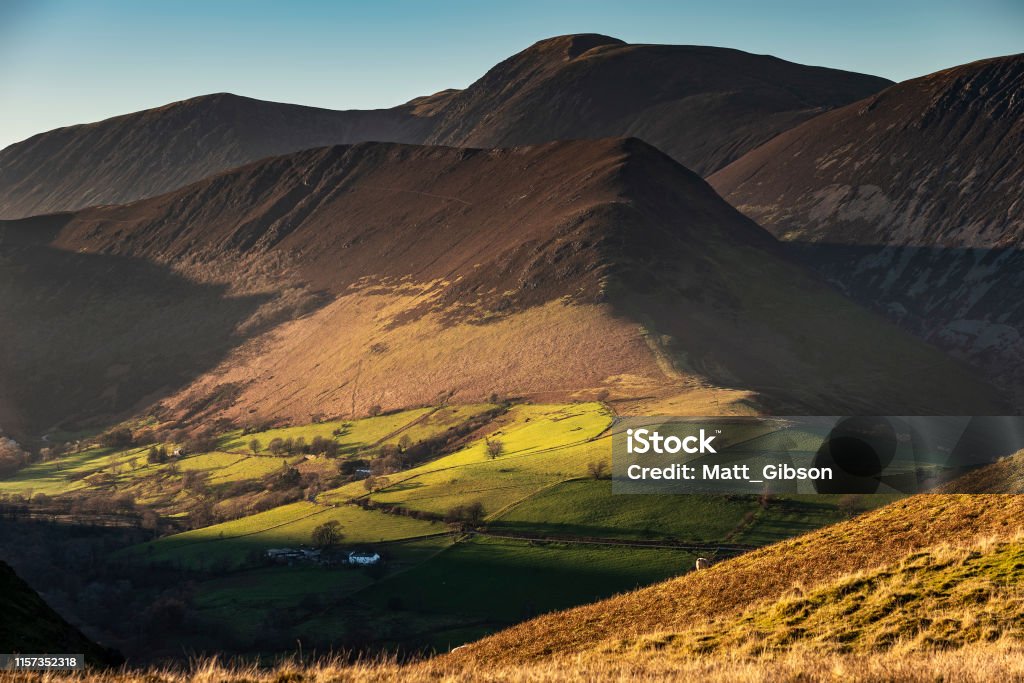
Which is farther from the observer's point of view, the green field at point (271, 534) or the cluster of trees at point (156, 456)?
the cluster of trees at point (156, 456)

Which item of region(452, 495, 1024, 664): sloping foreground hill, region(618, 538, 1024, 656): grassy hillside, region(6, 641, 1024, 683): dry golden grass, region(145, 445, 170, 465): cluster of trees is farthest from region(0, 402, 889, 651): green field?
region(6, 641, 1024, 683): dry golden grass

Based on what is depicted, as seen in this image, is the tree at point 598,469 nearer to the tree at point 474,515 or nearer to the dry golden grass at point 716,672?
the tree at point 474,515

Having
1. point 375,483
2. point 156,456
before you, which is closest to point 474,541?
point 375,483

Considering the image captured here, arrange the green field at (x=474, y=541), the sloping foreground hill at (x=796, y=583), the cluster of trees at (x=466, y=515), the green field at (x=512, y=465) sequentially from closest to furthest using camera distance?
the sloping foreground hill at (x=796, y=583) < the green field at (x=474, y=541) < the cluster of trees at (x=466, y=515) < the green field at (x=512, y=465)

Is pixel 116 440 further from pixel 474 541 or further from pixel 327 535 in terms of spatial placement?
pixel 474 541

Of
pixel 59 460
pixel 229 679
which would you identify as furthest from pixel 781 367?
pixel 229 679

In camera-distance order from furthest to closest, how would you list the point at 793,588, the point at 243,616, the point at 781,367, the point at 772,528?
1. the point at 781,367
2. the point at 243,616
3. the point at 772,528
4. the point at 793,588

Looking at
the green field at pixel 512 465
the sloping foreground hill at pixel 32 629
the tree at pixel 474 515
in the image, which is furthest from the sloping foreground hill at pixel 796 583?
the green field at pixel 512 465

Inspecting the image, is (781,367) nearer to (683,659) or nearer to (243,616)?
(243,616)
